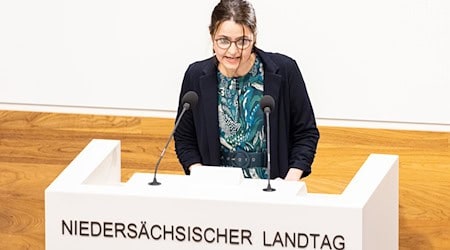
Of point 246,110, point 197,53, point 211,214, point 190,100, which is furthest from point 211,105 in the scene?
point 197,53

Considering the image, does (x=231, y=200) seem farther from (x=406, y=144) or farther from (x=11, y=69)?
(x=11, y=69)

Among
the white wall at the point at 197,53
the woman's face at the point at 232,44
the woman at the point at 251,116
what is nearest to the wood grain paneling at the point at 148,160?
the white wall at the point at 197,53

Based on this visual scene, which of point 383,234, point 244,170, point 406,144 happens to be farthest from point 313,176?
point 383,234

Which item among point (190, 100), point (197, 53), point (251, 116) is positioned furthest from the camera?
point (197, 53)

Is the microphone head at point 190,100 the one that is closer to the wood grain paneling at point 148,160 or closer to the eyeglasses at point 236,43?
the eyeglasses at point 236,43

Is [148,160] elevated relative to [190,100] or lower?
lower

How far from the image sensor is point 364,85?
229 centimetres

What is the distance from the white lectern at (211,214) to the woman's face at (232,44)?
189mm

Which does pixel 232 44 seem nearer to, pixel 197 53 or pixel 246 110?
pixel 246 110

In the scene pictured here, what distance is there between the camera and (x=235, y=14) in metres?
1.73

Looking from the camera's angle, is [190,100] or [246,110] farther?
[246,110]

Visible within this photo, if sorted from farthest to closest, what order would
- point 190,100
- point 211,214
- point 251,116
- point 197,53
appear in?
point 197,53 → point 251,116 → point 190,100 → point 211,214

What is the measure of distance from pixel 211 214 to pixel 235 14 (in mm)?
311

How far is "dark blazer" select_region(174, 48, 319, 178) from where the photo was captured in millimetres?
1815
